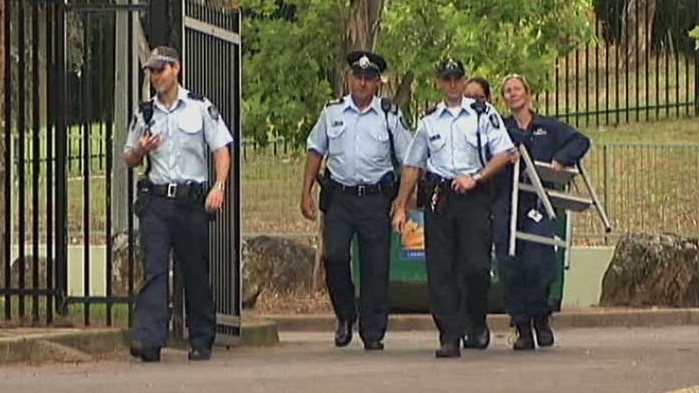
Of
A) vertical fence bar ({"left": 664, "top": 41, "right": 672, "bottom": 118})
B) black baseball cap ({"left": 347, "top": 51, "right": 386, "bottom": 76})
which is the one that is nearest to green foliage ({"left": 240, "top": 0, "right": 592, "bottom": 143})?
black baseball cap ({"left": 347, "top": 51, "right": 386, "bottom": 76})

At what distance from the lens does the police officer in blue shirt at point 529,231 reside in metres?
12.2

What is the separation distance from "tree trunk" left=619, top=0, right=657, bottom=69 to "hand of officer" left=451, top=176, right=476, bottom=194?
1589cm

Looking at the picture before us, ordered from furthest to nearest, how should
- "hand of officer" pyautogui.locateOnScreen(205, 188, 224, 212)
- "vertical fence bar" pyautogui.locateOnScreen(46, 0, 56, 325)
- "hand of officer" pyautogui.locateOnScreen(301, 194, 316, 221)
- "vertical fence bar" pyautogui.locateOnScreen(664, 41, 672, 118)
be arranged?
"vertical fence bar" pyautogui.locateOnScreen(664, 41, 672, 118) < "hand of officer" pyautogui.locateOnScreen(301, 194, 316, 221) < "vertical fence bar" pyautogui.locateOnScreen(46, 0, 56, 325) < "hand of officer" pyautogui.locateOnScreen(205, 188, 224, 212)

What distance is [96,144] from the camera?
16.1m

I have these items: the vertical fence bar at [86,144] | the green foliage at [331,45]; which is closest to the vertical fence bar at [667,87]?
the green foliage at [331,45]

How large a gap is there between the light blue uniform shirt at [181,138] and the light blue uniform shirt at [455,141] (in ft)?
4.39

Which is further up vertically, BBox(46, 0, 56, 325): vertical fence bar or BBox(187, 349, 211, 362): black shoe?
BBox(46, 0, 56, 325): vertical fence bar

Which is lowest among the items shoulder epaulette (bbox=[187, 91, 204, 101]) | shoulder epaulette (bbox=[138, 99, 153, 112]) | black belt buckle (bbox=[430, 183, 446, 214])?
black belt buckle (bbox=[430, 183, 446, 214])

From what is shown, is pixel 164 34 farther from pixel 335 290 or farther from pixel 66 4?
pixel 335 290

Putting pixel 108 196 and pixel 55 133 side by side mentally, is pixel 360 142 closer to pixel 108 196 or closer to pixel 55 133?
pixel 108 196

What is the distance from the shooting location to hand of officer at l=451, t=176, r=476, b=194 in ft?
38.4

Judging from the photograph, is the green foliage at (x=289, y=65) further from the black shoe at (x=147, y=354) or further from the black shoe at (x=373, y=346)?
the black shoe at (x=147, y=354)

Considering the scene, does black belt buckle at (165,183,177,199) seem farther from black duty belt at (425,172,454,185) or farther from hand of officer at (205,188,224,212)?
black duty belt at (425,172,454,185)

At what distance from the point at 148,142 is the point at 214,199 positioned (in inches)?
19.9
